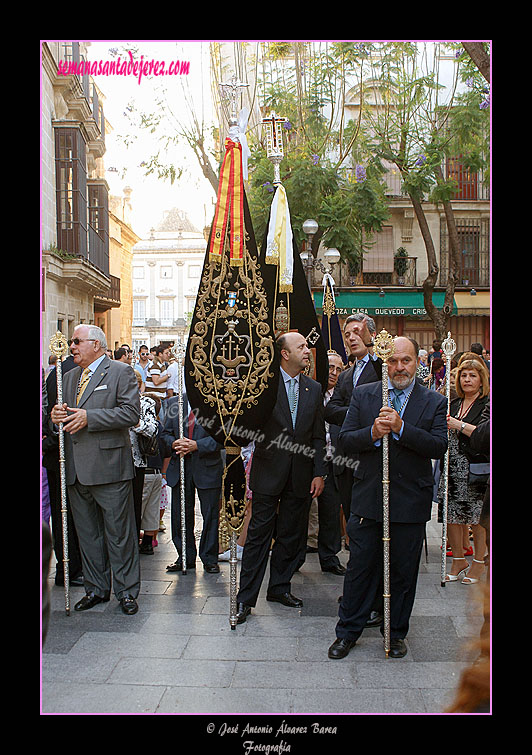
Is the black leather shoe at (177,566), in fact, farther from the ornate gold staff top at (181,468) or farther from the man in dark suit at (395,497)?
the man in dark suit at (395,497)

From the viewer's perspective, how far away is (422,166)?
18.3 m

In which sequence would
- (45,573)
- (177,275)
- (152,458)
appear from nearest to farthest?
(45,573) → (152,458) → (177,275)

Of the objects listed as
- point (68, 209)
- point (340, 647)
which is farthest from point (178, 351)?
point (68, 209)

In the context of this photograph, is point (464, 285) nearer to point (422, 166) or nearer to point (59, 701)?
point (422, 166)

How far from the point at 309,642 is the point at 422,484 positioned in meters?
1.27

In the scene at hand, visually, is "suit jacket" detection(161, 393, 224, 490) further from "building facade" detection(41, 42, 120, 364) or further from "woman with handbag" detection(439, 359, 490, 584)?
"building facade" detection(41, 42, 120, 364)

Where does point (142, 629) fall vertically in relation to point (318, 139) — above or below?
below

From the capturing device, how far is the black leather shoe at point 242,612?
502cm

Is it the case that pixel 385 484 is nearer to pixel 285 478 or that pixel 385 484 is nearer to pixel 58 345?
pixel 285 478

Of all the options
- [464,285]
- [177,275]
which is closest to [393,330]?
[464,285]

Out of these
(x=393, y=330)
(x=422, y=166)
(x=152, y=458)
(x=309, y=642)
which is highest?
(x=422, y=166)

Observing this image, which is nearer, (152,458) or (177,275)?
(152,458)

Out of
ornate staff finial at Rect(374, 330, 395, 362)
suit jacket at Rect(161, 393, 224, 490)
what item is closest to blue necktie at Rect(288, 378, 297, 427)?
suit jacket at Rect(161, 393, 224, 490)

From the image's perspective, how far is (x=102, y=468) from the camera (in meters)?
5.19
